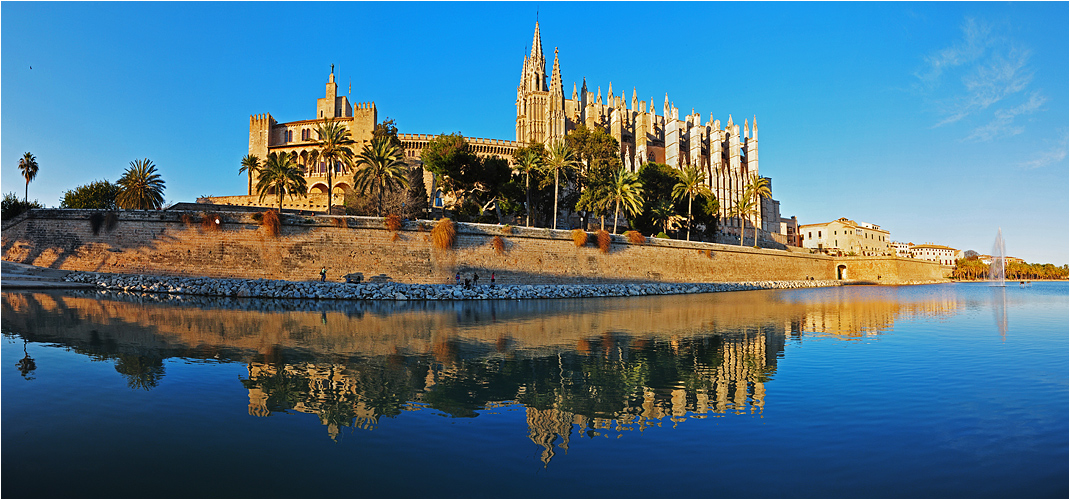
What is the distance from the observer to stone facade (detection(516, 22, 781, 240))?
7756 centimetres

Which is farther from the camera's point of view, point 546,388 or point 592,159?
point 592,159

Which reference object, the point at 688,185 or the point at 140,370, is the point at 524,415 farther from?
the point at 688,185

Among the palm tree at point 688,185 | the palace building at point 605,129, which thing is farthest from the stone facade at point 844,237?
the palm tree at point 688,185

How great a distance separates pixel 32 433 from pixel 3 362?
5.05m

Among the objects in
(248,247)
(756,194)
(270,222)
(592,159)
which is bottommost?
(248,247)

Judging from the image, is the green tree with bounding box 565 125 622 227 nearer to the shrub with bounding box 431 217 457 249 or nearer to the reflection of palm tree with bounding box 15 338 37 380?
the shrub with bounding box 431 217 457 249

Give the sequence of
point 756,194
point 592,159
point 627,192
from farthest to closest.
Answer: point 756,194
point 592,159
point 627,192

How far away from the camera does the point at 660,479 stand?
4.70m

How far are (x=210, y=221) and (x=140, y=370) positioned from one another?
2354 cm

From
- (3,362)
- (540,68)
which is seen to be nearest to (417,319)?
(3,362)

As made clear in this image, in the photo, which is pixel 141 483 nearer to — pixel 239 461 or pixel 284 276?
pixel 239 461

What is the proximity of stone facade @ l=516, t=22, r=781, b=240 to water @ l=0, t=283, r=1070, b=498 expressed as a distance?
6450 centimetres

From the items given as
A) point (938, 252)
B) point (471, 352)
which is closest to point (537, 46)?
point (471, 352)

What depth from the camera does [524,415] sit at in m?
6.64
